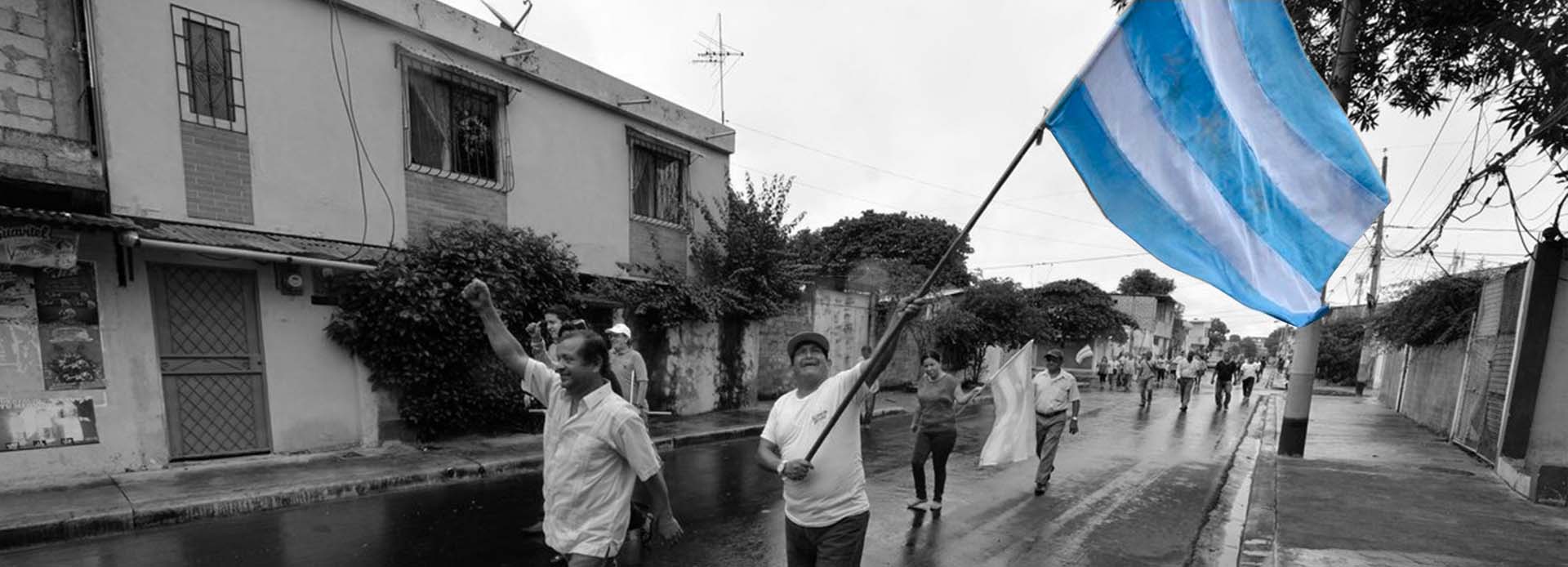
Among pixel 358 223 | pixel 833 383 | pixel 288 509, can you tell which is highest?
pixel 358 223

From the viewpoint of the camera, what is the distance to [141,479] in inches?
256

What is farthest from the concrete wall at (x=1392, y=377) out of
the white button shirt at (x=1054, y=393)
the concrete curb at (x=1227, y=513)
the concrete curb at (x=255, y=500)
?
the concrete curb at (x=255, y=500)

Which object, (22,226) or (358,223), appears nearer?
(22,226)

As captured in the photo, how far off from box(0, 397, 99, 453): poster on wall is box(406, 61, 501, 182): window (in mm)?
4261

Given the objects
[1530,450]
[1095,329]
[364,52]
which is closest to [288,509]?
[364,52]

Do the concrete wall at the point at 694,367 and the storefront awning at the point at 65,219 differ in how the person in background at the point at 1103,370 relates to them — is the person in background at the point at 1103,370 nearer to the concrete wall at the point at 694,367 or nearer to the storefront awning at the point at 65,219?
the concrete wall at the point at 694,367

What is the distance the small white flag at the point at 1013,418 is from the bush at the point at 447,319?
254 inches

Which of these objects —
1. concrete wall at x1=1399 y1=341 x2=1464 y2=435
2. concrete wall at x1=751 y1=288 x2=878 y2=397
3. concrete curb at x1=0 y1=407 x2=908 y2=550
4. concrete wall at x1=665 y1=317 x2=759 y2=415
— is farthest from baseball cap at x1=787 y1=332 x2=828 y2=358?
concrete wall at x1=1399 y1=341 x2=1464 y2=435

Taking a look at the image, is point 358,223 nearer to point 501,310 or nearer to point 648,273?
point 501,310

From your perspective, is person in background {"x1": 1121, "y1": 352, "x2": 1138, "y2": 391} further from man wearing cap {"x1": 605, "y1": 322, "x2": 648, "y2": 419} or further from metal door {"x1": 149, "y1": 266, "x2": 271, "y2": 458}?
metal door {"x1": 149, "y1": 266, "x2": 271, "y2": 458}

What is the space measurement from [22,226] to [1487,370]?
17.4m

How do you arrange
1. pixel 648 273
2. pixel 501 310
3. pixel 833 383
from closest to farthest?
pixel 833 383, pixel 501 310, pixel 648 273

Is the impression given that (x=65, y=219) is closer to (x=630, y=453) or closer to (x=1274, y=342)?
(x=630, y=453)

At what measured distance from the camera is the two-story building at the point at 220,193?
6.26 m
